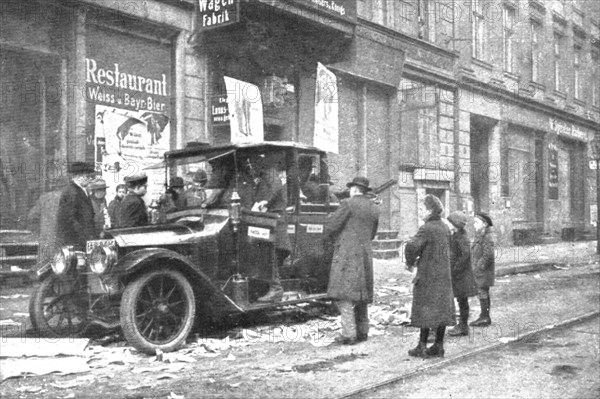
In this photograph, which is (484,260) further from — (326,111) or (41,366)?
(326,111)

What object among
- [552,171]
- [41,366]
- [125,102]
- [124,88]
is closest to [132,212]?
[41,366]

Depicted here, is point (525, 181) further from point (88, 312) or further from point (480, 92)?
point (88, 312)

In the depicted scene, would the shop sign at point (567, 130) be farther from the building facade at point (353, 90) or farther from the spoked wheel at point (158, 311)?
the spoked wheel at point (158, 311)

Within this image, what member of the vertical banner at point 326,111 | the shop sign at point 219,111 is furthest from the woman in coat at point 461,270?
the vertical banner at point 326,111

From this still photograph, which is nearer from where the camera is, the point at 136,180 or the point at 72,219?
the point at 72,219

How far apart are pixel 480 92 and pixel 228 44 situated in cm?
1214

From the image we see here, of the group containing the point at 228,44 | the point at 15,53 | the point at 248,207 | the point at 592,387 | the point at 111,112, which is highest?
the point at 228,44

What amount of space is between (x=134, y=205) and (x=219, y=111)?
5780 mm

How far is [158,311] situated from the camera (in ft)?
21.7

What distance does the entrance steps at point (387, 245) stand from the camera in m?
17.0

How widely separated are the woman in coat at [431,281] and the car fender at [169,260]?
191cm

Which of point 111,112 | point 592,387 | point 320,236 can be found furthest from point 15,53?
point 592,387

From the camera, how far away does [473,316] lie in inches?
358

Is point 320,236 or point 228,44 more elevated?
point 228,44
